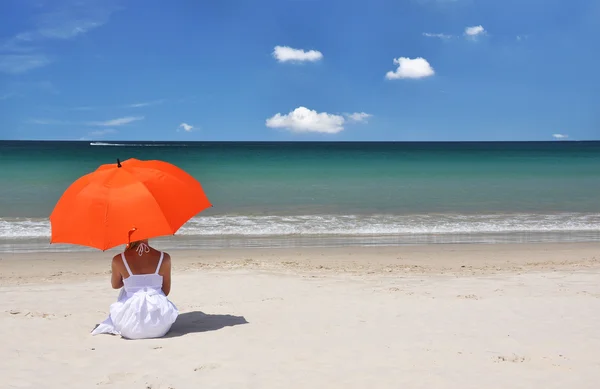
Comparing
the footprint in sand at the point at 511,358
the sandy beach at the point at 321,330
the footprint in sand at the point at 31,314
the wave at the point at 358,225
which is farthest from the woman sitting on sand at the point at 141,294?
Answer: the wave at the point at 358,225

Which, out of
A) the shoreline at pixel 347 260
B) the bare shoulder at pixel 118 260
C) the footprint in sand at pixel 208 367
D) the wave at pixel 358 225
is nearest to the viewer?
the footprint in sand at pixel 208 367

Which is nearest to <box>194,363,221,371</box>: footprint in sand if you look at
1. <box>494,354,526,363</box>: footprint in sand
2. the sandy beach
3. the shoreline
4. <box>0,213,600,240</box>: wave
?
the sandy beach

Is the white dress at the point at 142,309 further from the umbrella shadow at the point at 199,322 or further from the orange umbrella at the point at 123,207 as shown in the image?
the orange umbrella at the point at 123,207

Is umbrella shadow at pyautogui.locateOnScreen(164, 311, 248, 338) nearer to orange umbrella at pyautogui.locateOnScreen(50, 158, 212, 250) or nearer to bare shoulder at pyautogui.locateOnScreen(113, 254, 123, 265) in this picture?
bare shoulder at pyautogui.locateOnScreen(113, 254, 123, 265)

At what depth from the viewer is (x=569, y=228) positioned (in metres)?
16.6

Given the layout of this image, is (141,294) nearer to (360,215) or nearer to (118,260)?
(118,260)

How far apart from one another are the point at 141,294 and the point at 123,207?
97 centimetres

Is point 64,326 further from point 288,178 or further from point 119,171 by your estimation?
point 288,178

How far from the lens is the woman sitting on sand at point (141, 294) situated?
5652 millimetres

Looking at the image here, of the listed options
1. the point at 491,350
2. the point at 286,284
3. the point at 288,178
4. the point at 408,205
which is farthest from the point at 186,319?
the point at 288,178

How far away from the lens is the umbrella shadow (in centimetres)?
609

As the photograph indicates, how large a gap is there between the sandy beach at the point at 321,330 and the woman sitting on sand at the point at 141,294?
0.61ft

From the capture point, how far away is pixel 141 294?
5.66 metres

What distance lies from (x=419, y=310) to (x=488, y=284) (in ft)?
7.51
